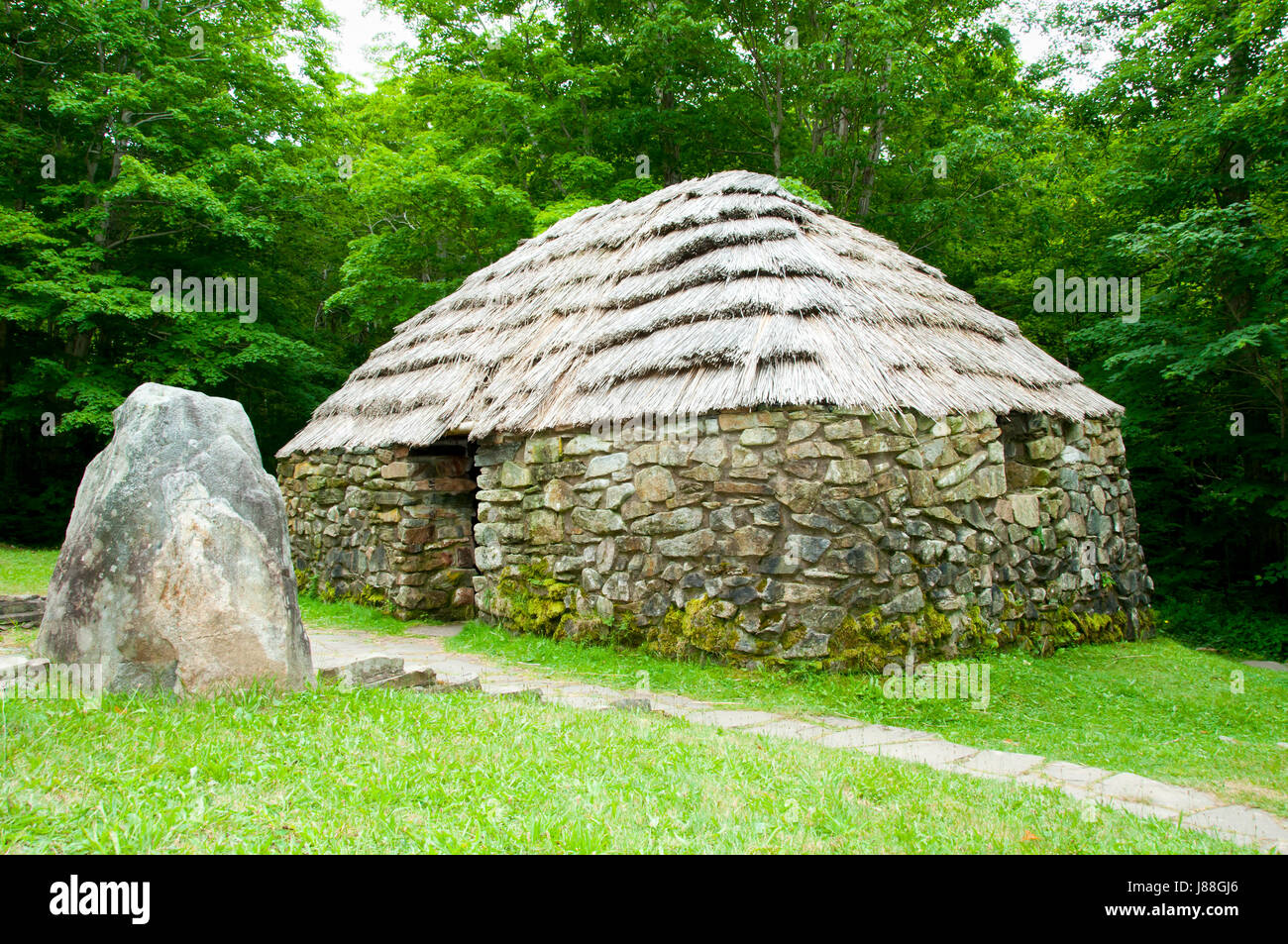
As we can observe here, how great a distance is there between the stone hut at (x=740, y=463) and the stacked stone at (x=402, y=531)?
0.03m

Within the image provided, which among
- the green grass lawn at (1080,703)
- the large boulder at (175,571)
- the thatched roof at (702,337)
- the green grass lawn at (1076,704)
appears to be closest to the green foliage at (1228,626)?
the green grass lawn at (1080,703)

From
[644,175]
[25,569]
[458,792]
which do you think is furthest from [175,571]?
[644,175]

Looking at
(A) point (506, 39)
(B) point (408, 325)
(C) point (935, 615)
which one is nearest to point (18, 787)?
(C) point (935, 615)

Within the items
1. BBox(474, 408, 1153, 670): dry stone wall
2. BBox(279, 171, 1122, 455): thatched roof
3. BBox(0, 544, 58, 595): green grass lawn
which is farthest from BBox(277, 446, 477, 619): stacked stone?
BBox(0, 544, 58, 595): green grass lawn

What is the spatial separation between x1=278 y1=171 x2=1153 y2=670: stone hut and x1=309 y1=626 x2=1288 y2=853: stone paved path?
97 centimetres

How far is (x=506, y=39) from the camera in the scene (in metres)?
16.8

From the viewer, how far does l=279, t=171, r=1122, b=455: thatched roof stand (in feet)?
21.3

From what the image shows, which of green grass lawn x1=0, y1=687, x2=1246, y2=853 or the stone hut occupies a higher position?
the stone hut

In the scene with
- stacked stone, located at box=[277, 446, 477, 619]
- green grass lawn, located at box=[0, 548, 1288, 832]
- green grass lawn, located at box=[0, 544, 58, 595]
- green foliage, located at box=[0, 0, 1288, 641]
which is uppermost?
green foliage, located at box=[0, 0, 1288, 641]

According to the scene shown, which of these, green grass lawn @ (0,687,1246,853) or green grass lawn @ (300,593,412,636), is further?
green grass lawn @ (300,593,412,636)

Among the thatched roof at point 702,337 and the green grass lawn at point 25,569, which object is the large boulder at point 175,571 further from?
the green grass lawn at point 25,569

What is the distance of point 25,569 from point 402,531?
6013 millimetres

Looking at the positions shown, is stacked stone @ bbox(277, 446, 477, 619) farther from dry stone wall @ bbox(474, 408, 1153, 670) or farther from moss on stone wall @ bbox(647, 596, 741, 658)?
moss on stone wall @ bbox(647, 596, 741, 658)
